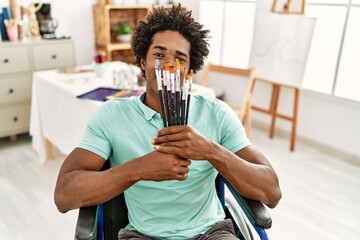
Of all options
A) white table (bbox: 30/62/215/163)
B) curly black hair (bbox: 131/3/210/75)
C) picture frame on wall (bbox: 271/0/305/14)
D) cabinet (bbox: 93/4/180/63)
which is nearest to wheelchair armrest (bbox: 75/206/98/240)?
curly black hair (bbox: 131/3/210/75)

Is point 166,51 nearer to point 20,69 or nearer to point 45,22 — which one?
point 20,69

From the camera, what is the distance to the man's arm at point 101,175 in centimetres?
97

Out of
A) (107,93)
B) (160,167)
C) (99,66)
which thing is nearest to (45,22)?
Result: (99,66)

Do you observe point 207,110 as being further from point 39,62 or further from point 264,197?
point 39,62

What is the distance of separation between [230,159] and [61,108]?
1.69 m

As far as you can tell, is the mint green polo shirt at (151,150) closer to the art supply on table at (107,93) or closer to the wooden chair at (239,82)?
the art supply on table at (107,93)

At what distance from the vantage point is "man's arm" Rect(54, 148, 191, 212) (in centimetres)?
97

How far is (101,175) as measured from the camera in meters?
1.03

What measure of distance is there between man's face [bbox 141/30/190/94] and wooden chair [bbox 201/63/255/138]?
1.68 m

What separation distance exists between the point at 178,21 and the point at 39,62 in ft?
7.47

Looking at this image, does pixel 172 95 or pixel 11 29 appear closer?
pixel 172 95

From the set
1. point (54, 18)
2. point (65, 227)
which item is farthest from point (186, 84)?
point (54, 18)

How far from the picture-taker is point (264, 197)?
1101mm

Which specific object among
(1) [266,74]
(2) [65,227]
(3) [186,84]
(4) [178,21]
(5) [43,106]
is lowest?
(2) [65,227]
